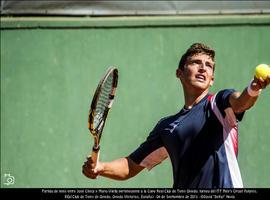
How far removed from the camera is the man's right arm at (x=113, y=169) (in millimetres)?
4398

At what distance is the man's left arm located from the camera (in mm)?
3842

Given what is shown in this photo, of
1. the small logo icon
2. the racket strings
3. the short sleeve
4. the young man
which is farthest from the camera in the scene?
the small logo icon

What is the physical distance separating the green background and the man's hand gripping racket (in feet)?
5.23

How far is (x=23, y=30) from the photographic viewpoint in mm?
6469

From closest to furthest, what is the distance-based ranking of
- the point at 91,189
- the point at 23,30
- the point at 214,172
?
the point at 214,172, the point at 91,189, the point at 23,30

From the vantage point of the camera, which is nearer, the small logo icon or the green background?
the green background

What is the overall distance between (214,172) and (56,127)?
7.52ft

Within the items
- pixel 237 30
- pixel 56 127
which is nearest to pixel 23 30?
pixel 56 127

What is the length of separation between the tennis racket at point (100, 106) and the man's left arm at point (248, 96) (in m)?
0.78

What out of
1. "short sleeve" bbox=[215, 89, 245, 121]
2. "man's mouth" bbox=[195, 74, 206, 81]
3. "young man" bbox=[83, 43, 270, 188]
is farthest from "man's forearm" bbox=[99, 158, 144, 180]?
"short sleeve" bbox=[215, 89, 245, 121]

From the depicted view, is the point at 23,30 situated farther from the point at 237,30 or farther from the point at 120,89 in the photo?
the point at 237,30

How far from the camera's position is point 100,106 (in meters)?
4.57

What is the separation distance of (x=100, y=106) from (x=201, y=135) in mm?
641

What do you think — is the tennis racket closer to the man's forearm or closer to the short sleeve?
the man's forearm
